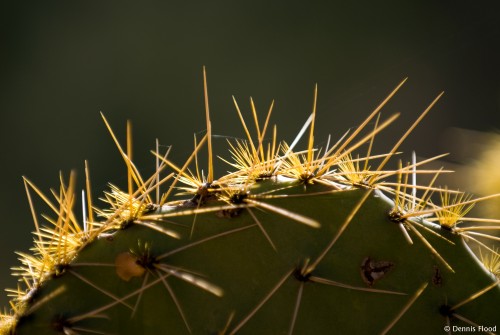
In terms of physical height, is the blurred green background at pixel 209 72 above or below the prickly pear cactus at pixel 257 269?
below

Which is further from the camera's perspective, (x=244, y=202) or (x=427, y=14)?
(x=427, y=14)

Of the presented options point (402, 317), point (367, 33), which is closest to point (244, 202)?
point (402, 317)

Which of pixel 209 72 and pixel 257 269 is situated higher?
pixel 257 269

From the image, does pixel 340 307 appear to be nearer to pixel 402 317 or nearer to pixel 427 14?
pixel 402 317

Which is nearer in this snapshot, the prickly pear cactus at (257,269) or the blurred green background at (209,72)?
the prickly pear cactus at (257,269)

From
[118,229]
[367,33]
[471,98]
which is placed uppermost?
[118,229]

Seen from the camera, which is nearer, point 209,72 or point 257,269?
point 257,269
